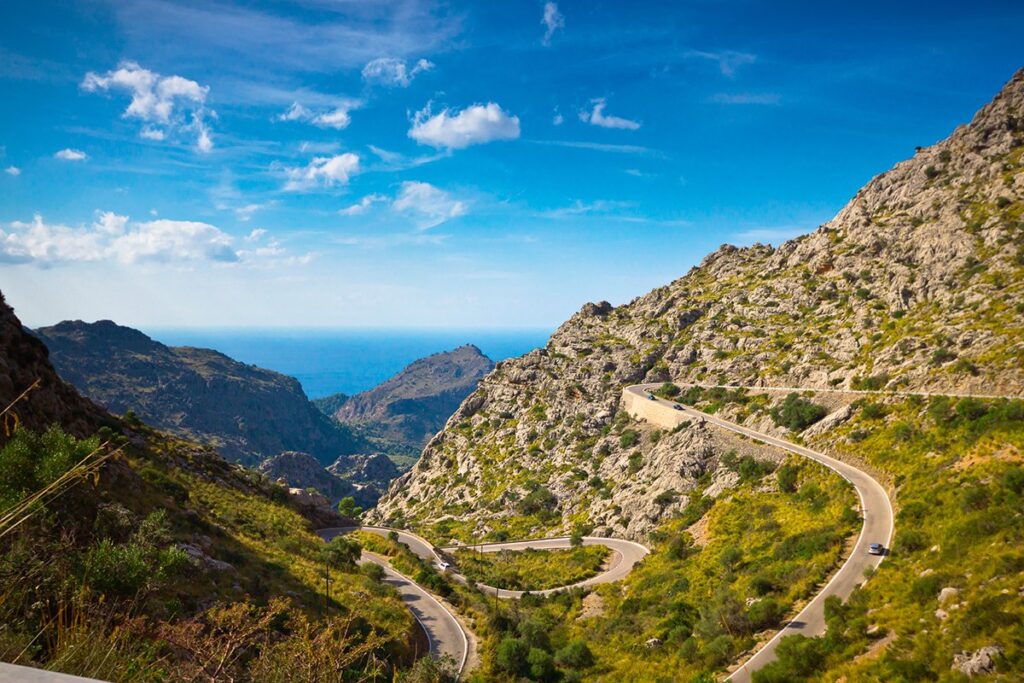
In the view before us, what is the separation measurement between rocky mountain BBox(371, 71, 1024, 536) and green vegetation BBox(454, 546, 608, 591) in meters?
8.19

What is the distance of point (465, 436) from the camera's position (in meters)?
113

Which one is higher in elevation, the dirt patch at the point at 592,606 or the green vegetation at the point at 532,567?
the dirt patch at the point at 592,606

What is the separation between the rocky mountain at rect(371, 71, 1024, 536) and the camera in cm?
5953

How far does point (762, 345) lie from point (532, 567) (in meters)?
A: 54.8

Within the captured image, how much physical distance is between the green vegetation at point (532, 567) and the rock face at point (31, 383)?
1440 inches

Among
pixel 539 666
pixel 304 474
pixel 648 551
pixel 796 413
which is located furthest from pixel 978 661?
pixel 304 474

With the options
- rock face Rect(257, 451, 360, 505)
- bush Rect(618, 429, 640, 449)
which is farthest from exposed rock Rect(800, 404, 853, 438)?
rock face Rect(257, 451, 360, 505)

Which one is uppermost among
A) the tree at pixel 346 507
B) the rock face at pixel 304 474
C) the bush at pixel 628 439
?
the bush at pixel 628 439

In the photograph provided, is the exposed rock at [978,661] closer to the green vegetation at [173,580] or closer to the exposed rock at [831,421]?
the green vegetation at [173,580]

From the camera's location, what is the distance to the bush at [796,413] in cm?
6041

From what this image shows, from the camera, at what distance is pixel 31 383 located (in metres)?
29.6

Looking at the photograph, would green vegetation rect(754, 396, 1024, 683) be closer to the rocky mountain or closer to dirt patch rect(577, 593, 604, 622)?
the rocky mountain

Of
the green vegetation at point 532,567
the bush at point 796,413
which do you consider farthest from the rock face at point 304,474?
the bush at point 796,413

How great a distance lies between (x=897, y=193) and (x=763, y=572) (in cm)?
9571
